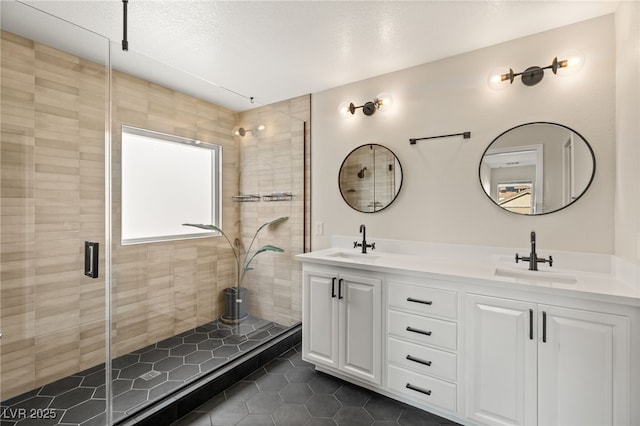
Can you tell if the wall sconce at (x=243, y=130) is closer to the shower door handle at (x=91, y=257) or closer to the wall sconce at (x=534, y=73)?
the shower door handle at (x=91, y=257)

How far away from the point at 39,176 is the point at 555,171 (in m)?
3.31

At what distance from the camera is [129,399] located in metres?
1.84

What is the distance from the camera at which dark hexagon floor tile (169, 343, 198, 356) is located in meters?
2.32

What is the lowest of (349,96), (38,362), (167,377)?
(167,377)

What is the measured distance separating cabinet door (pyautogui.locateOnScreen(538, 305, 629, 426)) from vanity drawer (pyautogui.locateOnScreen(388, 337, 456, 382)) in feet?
1.44

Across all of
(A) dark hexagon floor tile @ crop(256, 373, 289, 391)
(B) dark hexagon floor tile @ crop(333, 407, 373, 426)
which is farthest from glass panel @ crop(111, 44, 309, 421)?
(B) dark hexagon floor tile @ crop(333, 407, 373, 426)

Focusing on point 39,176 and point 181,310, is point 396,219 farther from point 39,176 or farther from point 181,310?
point 39,176

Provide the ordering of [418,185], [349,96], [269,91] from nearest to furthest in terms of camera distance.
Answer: [418,185] < [349,96] < [269,91]

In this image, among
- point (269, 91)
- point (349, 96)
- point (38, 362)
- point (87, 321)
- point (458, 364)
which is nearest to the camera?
point (458, 364)

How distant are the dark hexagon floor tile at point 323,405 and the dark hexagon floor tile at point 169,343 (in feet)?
3.91

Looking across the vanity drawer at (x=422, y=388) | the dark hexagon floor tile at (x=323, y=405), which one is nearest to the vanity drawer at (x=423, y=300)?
the vanity drawer at (x=422, y=388)

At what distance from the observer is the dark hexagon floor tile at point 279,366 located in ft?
7.84

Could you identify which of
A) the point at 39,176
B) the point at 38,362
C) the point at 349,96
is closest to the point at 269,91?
the point at 349,96

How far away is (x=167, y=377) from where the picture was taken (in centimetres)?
207
